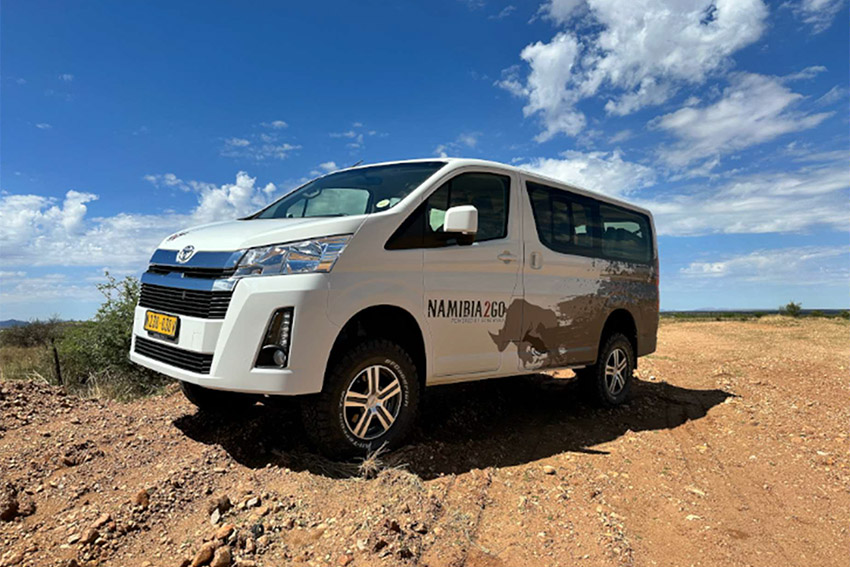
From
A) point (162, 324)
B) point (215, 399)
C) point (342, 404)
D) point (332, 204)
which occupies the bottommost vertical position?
point (215, 399)

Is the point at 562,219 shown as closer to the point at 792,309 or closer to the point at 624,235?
the point at 624,235

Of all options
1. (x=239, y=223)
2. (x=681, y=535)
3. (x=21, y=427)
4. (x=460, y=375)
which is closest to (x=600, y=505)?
(x=681, y=535)

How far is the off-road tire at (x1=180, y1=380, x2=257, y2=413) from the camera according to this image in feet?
14.2

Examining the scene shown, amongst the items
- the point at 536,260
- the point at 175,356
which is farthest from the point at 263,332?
the point at 536,260

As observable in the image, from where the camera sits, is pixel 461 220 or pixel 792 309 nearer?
pixel 461 220

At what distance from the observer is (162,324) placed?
375 cm

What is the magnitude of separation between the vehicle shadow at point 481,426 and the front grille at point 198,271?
1191 millimetres

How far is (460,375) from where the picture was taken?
13.7 feet

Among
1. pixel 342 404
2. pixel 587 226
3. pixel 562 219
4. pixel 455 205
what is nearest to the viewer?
pixel 342 404

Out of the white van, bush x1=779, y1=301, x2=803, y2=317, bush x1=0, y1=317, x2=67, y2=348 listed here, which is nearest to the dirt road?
the white van

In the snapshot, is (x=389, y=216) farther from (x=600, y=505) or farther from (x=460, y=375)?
(x=600, y=505)

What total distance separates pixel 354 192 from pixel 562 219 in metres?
2.17

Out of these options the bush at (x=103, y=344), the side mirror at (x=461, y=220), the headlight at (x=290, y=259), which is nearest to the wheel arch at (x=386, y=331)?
the headlight at (x=290, y=259)

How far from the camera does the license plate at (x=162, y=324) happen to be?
3611 mm
